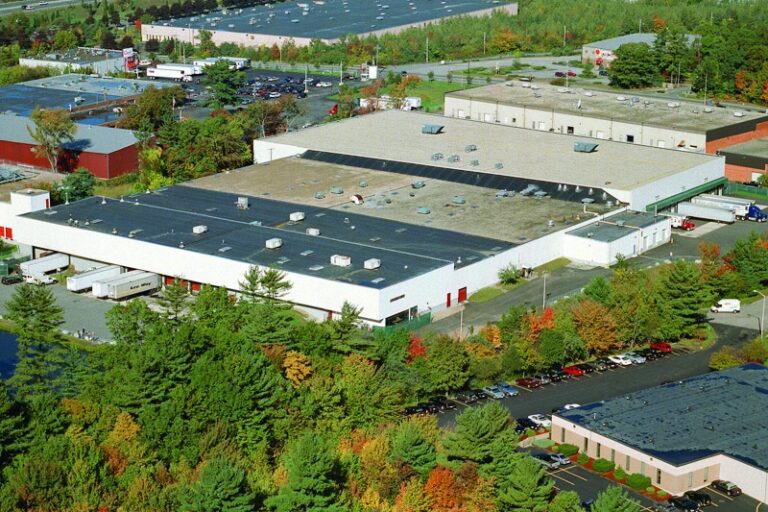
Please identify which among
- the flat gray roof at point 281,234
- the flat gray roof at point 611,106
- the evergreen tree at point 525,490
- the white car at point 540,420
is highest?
the flat gray roof at point 611,106

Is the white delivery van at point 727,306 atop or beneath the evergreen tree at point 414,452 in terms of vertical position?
beneath

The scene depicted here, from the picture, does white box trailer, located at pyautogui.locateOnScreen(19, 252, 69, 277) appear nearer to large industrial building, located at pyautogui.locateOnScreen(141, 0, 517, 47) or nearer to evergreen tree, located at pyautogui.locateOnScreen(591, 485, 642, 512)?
evergreen tree, located at pyautogui.locateOnScreen(591, 485, 642, 512)

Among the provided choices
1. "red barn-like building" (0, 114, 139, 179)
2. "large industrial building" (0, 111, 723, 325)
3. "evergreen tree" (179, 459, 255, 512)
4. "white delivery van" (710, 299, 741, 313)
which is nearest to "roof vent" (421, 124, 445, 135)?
"large industrial building" (0, 111, 723, 325)

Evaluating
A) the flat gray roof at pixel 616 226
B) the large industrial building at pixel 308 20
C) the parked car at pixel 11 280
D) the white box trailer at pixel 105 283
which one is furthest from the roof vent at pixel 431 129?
the large industrial building at pixel 308 20

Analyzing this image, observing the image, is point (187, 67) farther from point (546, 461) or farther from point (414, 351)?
point (546, 461)

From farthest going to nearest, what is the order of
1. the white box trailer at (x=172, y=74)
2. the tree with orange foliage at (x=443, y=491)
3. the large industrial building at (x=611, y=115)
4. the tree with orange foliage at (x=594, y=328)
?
the white box trailer at (x=172, y=74) → the large industrial building at (x=611, y=115) → the tree with orange foliage at (x=594, y=328) → the tree with orange foliage at (x=443, y=491)

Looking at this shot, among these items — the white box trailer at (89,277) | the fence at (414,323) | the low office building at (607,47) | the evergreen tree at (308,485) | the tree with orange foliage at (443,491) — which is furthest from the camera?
the low office building at (607,47)

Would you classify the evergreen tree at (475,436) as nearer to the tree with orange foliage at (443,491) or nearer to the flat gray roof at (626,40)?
the tree with orange foliage at (443,491)

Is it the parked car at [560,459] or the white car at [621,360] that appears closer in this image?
the parked car at [560,459]
